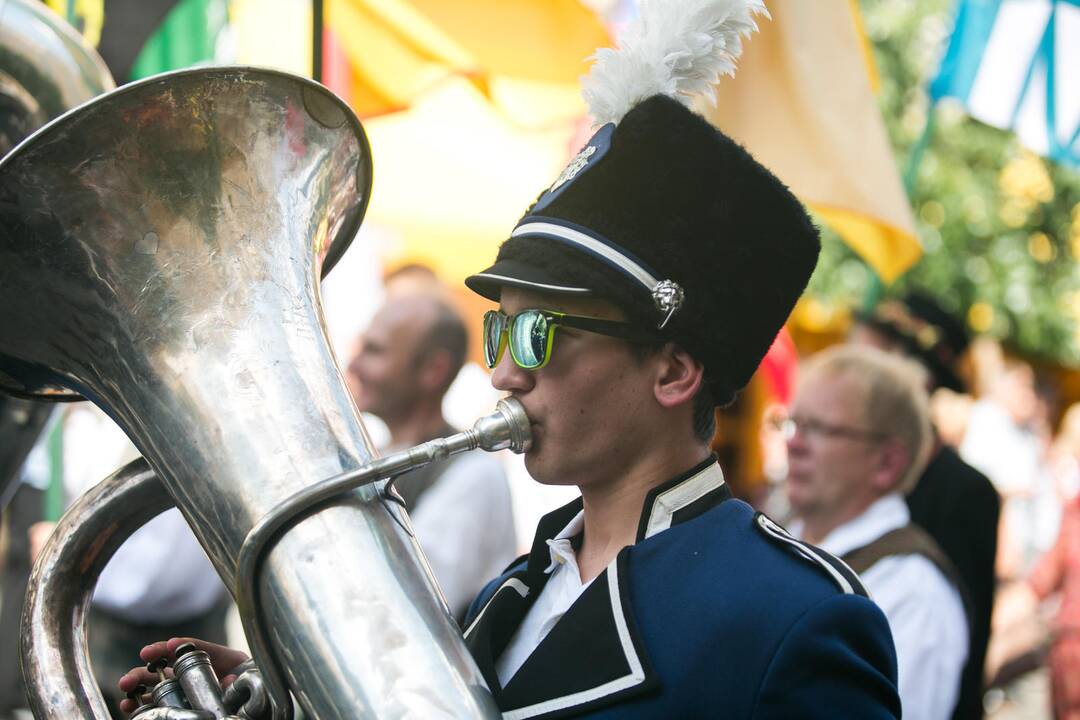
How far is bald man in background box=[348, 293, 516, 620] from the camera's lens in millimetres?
4012

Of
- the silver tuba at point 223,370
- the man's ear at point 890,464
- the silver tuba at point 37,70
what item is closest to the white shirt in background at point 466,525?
the man's ear at point 890,464

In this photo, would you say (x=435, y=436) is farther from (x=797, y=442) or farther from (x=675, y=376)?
(x=675, y=376)

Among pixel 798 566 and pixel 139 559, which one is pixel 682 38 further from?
pixel 139 559

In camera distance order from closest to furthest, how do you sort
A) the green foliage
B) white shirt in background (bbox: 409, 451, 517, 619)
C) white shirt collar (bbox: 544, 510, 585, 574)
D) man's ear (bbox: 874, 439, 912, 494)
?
white shirt collar (bbox: 544, 510, 585, 574)
man's ear (bbox: 874, 439, 912, 494)
white shirt in background (bbox: 409, 451, 517, 619)
the green foliage

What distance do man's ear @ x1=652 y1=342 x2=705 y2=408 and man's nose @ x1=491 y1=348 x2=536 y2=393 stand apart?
0.19 meters

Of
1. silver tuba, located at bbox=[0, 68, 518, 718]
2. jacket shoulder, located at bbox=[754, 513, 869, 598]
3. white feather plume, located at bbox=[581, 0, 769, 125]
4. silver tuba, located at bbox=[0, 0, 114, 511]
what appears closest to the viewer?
silver tuba, located at bbox=[0, 68, 518, 718]

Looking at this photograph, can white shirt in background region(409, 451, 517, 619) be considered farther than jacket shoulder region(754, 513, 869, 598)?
Yes

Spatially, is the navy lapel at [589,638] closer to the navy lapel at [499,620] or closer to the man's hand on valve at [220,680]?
the navy lapel at [499,620]

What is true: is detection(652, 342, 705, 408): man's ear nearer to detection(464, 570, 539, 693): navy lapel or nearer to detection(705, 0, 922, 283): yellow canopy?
detection(464, 570, 539, 693): navy lapel

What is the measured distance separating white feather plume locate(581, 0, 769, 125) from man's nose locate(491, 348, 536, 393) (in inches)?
15.9

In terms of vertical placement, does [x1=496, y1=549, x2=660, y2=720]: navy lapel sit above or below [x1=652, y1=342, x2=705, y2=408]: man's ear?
below

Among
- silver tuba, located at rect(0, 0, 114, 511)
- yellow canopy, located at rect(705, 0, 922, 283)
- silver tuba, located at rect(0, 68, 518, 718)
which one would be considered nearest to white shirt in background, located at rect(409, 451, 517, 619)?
silver tuba, located at rect(0, 0, 114, 511)

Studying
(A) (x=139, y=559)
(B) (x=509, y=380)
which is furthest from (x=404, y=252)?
(B) (x=509, y=380)

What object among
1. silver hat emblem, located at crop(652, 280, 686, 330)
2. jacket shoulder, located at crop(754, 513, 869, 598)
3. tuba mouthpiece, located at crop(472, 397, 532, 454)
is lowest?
jacket shoulder, located at crop(754, 513, 869, 598)
